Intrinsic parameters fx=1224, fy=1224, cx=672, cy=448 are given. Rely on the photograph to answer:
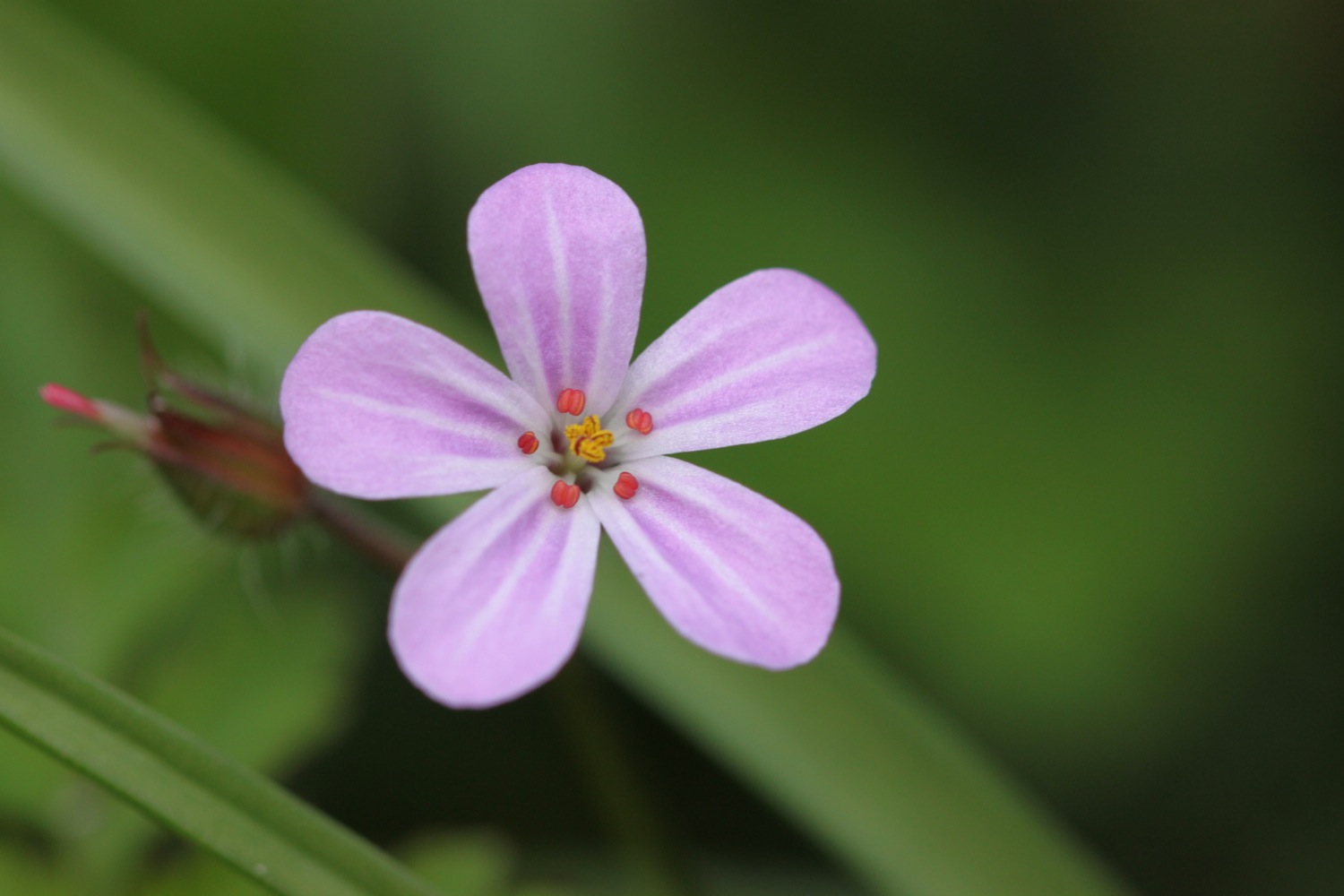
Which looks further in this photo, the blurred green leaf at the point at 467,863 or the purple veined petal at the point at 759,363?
the blurred green leaf at the point at 467,863

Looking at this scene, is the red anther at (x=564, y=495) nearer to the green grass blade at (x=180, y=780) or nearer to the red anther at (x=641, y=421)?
the red anther at (x=641, y=421)

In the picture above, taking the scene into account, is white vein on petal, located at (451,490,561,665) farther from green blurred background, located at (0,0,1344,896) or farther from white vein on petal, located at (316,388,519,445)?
green blurred background, located at (0,0,1344,896)

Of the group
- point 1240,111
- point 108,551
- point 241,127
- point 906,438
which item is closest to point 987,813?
point 906,438

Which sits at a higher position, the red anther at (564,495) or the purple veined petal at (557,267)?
the purple veined petal at (557,267)

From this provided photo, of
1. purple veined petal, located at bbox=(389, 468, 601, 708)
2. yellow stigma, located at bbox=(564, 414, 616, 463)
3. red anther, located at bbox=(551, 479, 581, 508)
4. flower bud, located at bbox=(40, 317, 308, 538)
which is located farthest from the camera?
flower bud, located at bbox=(40, 317, 308, 538)

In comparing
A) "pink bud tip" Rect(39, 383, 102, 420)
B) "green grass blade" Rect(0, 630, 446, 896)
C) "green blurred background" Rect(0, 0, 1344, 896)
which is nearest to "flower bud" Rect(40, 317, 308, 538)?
"pink bud tip" Rect(39, 383, 102, 420)

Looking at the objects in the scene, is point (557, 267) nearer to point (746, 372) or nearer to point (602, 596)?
point (746, 372)

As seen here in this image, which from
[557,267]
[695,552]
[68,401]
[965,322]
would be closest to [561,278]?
[557,267]

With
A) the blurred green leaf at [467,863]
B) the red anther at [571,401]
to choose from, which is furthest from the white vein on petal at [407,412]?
the blurred green leaf at [467,863]
